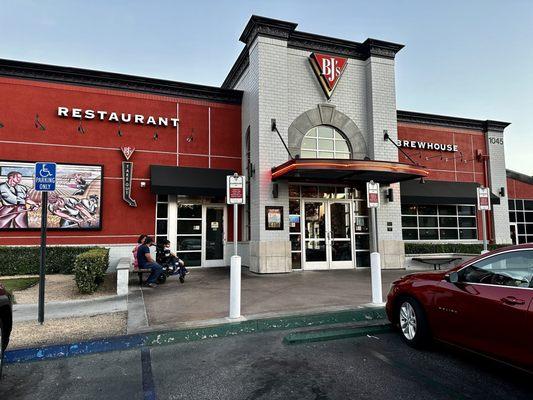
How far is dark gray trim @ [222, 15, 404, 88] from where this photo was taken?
1302 cm

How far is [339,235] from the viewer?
13742 millimetres

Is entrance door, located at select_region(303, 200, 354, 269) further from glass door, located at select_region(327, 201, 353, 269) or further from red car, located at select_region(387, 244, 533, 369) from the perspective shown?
red car, located at select_region(387, 244, 533, 369)

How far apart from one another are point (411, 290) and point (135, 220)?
1061 cm

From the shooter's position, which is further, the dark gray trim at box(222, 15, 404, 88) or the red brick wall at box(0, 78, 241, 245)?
the dark gray trim at box(222, 15, 404, 88)

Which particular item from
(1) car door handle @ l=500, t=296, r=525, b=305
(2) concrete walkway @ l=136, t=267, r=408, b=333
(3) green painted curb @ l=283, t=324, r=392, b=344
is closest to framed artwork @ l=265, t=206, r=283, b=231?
(2) concrete walkway @ l=136, t=267, r=408, b=333

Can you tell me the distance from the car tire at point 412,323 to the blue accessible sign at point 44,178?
622 cm

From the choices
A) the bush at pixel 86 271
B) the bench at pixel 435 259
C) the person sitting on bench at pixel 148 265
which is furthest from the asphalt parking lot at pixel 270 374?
the bench at pixel 435 259

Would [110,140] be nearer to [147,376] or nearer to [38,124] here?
[38,124]

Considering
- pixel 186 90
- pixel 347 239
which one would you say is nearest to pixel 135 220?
pixel 186 90

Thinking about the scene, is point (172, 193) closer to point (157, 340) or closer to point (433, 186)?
point (157, 340)

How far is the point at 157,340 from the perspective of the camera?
5.57m

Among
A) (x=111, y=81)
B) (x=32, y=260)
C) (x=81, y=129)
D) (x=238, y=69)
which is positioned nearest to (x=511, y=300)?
(x=32, y=260)

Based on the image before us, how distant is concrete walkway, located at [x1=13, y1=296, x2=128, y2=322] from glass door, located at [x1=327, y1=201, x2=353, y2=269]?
25.3 feet

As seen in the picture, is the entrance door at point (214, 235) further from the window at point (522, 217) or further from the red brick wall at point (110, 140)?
the window at point (522, 217)
